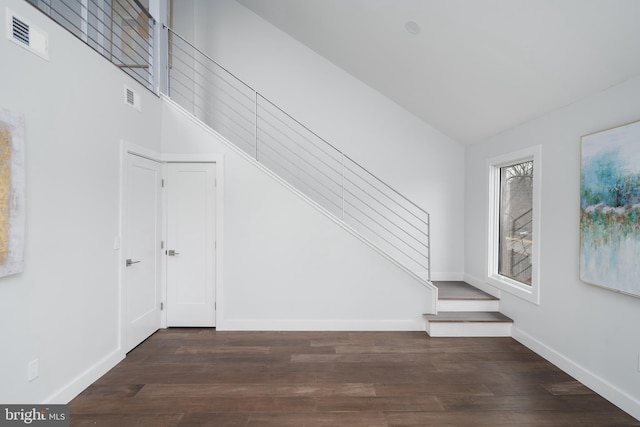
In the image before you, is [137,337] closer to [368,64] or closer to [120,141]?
[120,141]

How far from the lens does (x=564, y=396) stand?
2.80 metres

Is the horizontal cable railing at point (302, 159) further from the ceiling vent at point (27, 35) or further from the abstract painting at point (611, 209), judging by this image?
the ceiling vent at point (27, 35)

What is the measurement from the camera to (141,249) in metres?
3.76

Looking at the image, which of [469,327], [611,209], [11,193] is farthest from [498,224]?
[11,193]

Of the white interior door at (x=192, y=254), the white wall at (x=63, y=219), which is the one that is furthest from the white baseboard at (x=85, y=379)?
the white interior door at (x=192, y=254)

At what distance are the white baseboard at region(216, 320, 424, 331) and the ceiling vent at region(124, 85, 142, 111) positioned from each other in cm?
268

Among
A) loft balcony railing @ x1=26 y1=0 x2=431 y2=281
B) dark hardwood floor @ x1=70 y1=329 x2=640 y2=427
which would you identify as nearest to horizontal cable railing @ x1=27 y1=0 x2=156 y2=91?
loft balcony railing @ x1=26 y1=0 x2=431 y2=281

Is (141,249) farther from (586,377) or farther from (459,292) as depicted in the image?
(586,377)

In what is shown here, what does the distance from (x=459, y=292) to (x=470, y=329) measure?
0.67m

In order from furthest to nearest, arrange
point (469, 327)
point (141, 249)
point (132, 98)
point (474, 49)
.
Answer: point (469, 327)
point (141, 249)
point (132, 98)
point (474, 49)

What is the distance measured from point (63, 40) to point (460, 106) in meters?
4.27

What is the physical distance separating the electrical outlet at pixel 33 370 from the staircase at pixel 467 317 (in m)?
3.75

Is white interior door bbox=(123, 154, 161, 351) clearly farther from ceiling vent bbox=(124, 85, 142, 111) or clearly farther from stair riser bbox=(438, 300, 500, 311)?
stair riser bbox=(438, 300, 500, 311)

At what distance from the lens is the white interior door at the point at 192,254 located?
4250 mm
